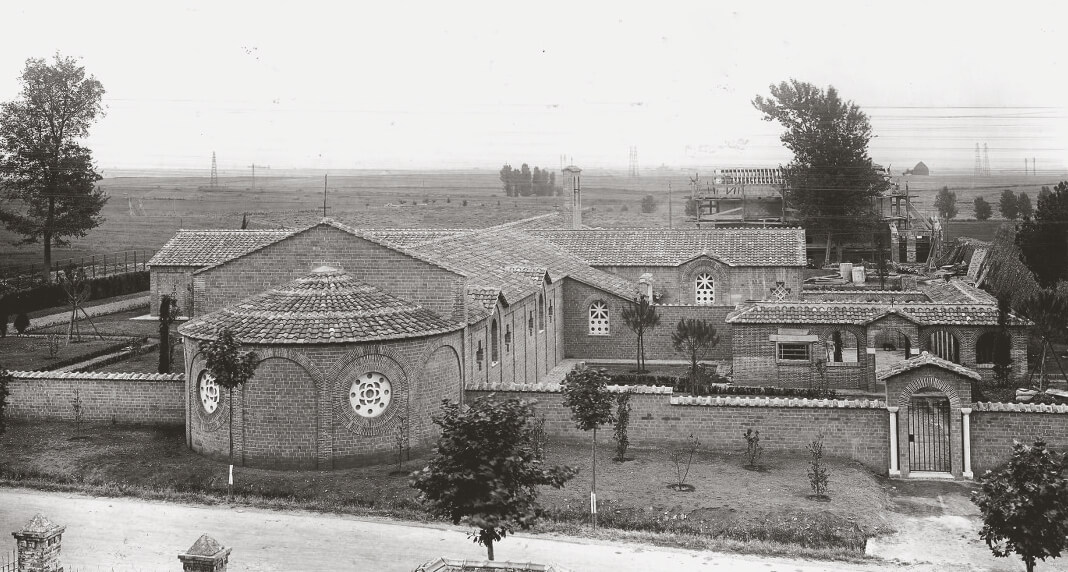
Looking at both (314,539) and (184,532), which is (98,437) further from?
(314,539)

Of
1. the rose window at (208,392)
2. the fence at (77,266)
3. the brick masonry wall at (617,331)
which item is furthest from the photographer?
the fence at (77,266)

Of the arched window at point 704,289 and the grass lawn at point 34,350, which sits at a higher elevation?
the arched window at point 704,289

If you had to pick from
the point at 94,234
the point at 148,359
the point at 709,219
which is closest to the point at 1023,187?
the point at 709,219

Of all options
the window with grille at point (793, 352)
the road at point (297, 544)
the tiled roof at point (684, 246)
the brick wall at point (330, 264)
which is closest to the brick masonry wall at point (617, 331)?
the tiled roof at point (684, 246)

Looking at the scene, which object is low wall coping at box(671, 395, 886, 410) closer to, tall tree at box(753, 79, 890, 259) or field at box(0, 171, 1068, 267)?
tall tree at box(753, 79, 890, 259)

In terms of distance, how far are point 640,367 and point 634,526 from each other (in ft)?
71.8

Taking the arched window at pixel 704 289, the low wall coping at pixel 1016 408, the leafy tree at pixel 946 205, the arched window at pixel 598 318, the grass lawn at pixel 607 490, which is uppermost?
the leafy tree at pixel 946 205

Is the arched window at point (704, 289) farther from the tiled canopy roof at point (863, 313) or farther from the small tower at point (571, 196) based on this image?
the small tower at point (571, 196)

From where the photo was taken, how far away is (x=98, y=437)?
29.8 metres

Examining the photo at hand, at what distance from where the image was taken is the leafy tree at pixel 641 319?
141 ft

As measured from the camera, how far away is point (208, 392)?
90.7 ft

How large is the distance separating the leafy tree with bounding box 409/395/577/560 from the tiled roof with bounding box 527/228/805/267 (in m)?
37.0

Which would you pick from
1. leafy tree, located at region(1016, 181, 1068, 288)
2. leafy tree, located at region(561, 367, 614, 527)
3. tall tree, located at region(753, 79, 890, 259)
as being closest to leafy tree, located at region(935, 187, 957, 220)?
tall tree, located at region(753, 79, 890, 259)

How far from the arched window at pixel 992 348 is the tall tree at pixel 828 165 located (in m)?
43.3
